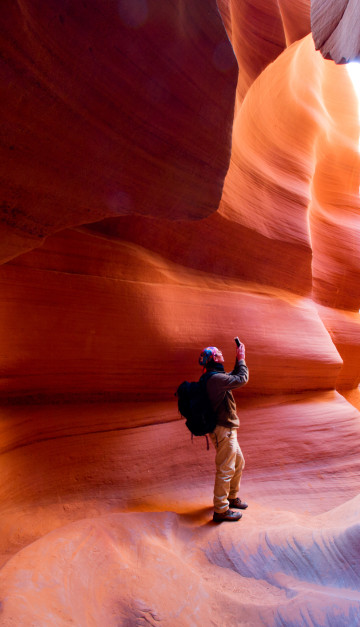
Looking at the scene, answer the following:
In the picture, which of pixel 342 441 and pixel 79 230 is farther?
pixel 342 441

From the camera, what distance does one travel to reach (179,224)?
502 centimetres

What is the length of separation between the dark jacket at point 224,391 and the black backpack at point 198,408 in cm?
5

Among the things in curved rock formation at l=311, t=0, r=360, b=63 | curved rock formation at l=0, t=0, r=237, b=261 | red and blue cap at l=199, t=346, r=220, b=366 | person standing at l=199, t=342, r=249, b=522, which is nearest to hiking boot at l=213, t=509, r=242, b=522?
person standing at l=199, t=342, r=249, b=522

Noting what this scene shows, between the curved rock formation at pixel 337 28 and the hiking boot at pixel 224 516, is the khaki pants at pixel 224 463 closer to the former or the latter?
the hiking boot at pixel 224 516

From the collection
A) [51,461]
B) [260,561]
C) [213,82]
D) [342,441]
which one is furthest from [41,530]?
[342,441]

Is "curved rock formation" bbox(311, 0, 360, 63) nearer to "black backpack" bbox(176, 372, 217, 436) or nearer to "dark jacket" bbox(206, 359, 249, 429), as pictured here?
"dark jacket" bbox(206, 359, 249, 429)

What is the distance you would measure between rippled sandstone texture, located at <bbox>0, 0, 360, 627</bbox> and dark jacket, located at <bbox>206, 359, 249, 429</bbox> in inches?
35.2

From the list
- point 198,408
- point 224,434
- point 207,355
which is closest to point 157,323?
point 207,355

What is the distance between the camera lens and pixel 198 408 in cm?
370

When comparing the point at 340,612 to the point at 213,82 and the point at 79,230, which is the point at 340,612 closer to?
the point at 213,82

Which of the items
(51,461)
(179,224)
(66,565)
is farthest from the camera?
(179,224)

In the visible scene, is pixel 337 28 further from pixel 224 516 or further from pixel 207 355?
pixel 224 516

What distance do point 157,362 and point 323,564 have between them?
95.0 inches

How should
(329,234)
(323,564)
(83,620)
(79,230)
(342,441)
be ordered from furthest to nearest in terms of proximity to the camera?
1. (329,234)
2. (342,441)
3. (79,230)
4. (323,564)
5. (83,620)
